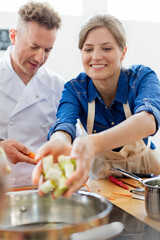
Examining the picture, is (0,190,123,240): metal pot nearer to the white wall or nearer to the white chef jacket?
the white chef jacket

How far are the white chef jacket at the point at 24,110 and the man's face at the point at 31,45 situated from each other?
0.38 feet

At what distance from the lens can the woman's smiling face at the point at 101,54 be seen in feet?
4.98

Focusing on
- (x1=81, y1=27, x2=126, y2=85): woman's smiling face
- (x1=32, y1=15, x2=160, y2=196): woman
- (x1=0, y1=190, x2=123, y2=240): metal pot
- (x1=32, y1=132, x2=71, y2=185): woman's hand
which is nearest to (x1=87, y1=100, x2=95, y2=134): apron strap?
(x1=32, y1=15, x2=160, y2=196): woman

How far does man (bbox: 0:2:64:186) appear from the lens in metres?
1.64

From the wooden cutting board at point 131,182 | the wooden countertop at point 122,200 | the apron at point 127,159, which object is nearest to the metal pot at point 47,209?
the wooden countertop at point 122,200

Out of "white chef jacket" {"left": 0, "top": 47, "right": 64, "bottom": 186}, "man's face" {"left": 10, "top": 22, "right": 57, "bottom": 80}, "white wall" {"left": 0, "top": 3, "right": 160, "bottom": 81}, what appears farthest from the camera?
"white wall" {"left": 0, "top": 3, "right": 160, "bottom": 81}

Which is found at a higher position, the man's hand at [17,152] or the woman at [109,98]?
the woman at [109,98]

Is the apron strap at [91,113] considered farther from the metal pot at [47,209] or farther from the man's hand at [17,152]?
the metal pot at [47,209]

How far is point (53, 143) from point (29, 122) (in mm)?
842

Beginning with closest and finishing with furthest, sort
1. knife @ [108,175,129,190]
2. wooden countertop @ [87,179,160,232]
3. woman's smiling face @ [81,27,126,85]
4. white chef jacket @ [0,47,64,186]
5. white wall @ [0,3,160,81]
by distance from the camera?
wooden countertop @ [87,179,160,232]
knife @ [108,175,129,190]
woman's smiling face @ [81,27,126,85]
white chef jacket @ [0,47,64,186]
white wall @ [0,3,160,81]

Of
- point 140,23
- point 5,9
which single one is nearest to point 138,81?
point 5,9

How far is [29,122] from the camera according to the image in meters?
1.84

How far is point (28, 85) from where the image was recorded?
186cm

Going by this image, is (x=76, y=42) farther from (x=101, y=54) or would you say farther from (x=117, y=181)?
(x=117, y=181)
